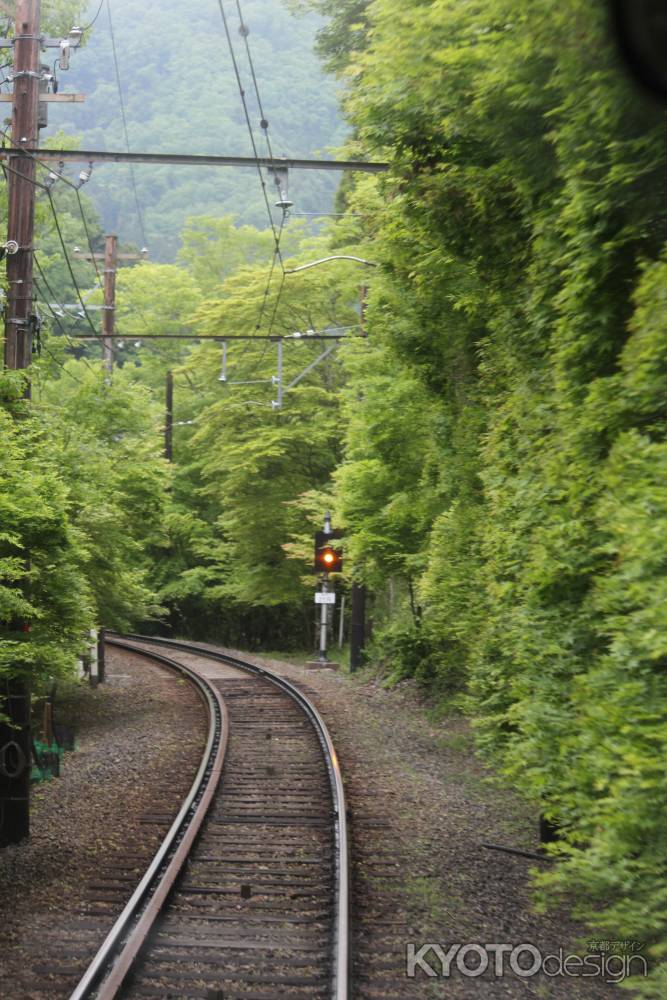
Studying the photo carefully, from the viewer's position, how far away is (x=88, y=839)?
10805 millimetres

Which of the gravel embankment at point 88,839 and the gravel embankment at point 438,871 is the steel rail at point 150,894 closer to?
the gravel embankment at point 88,839

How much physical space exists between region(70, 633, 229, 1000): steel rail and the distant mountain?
91417 millimetres

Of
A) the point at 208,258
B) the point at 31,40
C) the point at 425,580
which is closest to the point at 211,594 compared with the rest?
the point at 208,258

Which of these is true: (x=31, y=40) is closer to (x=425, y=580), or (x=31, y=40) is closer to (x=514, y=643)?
(x=425, y=580)

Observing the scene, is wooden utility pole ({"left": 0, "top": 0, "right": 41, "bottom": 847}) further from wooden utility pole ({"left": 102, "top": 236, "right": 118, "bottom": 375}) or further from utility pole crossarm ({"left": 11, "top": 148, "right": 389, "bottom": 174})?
wooden utility pole ({"left": 102, "top": 236, "right": 118, "bottom": 375})

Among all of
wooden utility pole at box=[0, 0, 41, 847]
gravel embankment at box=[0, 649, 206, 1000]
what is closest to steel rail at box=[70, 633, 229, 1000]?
gravel embankment at box=[0, 649, 206, 1000]

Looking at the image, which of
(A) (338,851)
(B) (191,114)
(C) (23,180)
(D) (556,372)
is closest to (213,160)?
(C) (23,180)

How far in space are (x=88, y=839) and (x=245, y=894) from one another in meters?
2.64

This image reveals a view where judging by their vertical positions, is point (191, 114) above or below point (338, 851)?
above

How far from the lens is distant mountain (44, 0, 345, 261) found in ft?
370

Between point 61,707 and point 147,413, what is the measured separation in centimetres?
595

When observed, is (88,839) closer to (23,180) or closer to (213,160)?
(213,160)

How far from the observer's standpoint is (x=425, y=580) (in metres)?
14.2

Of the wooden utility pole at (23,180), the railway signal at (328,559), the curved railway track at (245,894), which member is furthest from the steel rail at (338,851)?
the wooden utility pole at (23,180)
